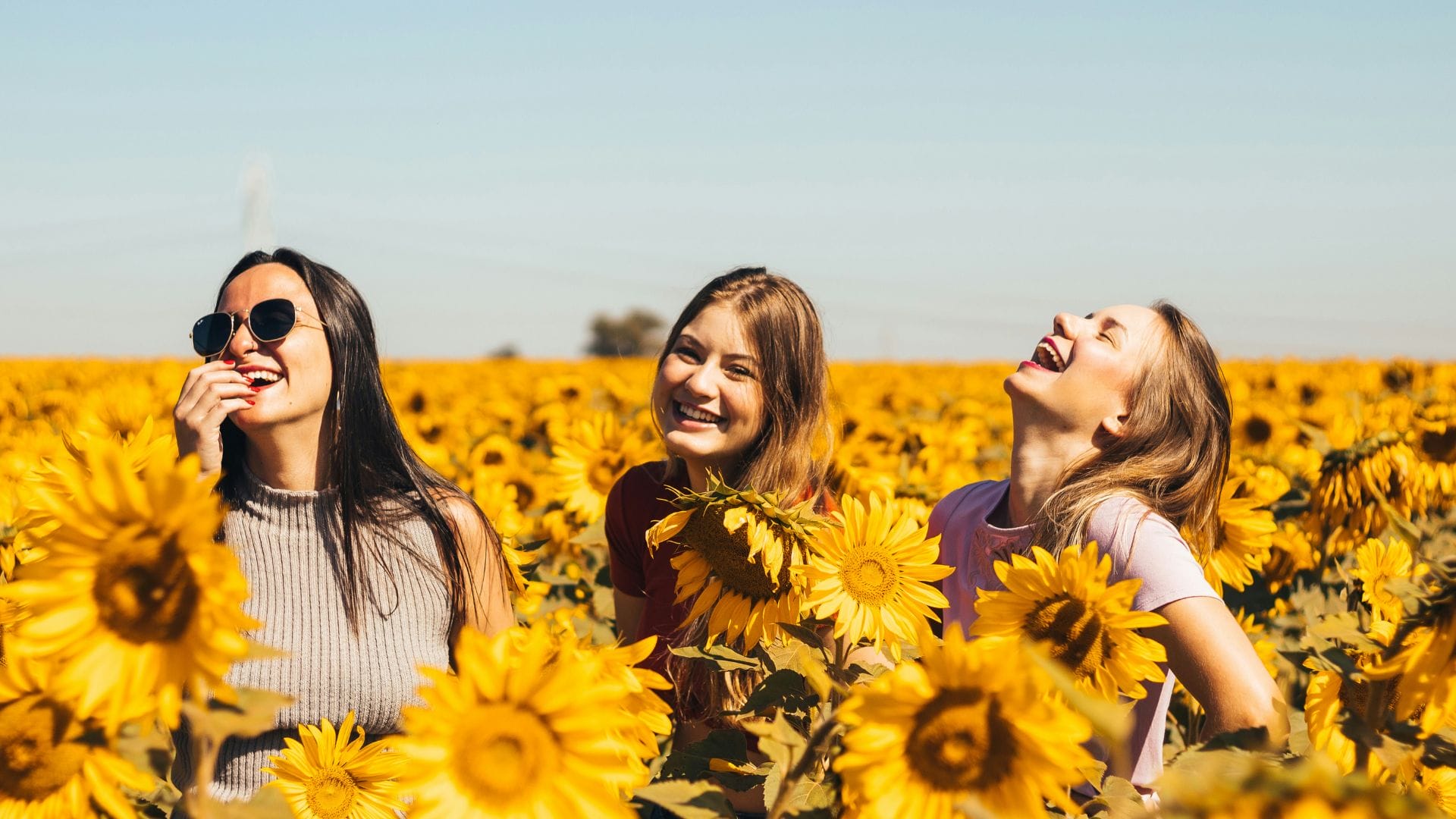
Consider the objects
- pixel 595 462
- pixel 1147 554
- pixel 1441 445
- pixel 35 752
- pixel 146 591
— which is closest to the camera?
pixel 146 591

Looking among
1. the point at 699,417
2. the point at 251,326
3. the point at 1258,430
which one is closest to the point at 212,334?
the point at 251,326

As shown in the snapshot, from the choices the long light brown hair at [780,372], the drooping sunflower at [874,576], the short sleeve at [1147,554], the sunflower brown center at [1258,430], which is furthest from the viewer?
the sunflower brown center at [1258,430]

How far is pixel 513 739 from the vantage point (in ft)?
4.25

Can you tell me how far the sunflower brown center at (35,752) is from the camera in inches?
51.0

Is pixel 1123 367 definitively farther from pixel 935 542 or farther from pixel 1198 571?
pixel 935 542

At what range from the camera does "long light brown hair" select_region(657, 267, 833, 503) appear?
10.2 feet

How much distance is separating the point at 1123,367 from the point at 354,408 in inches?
70.0

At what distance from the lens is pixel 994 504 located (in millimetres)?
2980

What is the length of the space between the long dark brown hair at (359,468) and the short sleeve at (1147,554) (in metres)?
1.39

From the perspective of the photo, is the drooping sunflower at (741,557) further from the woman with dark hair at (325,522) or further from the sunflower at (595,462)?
the sunflower at (595,462)

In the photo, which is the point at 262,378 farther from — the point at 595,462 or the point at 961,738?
the point at 595,462

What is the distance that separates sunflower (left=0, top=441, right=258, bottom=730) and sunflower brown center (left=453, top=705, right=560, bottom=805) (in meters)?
0.27

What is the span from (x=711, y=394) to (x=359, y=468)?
0.85 m

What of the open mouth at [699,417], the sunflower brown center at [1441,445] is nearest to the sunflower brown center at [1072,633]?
the open mouth at [699,417]
